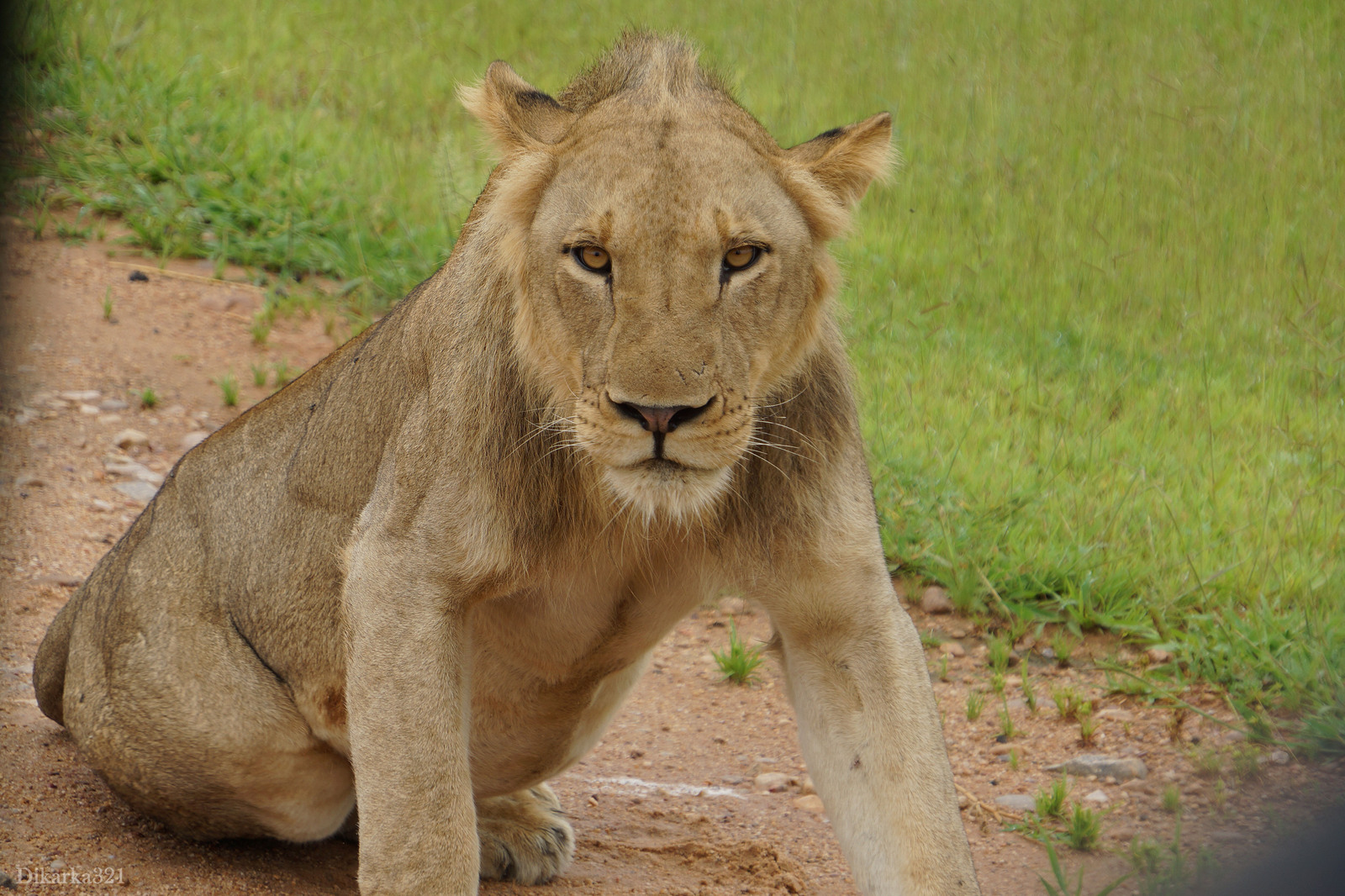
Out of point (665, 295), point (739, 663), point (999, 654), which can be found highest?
point (665, 295)

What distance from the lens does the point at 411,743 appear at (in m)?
2.82

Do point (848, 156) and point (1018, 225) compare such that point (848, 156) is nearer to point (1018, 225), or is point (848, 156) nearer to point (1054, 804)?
point (1054, 804)

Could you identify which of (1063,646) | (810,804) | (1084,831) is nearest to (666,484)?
(1084,831)

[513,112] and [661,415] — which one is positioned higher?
[513,112]

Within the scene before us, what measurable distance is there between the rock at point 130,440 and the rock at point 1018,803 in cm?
401

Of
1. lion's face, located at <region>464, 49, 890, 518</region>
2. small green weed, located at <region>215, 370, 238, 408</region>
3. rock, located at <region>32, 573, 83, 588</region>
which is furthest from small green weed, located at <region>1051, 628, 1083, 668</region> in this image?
small green weed, located at <region>215, 370, 238, 408</region>

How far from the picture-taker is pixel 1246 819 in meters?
3.73

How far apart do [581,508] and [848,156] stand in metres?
0.96

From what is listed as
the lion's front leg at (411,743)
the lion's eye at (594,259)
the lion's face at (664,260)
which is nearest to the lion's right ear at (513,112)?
the lion's face at (664,260)

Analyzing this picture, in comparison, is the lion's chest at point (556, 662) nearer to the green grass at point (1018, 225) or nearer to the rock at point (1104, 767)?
the green grass at point (1018, 225)

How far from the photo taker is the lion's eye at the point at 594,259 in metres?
2.61

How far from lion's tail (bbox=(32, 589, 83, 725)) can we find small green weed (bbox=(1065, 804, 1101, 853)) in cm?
289

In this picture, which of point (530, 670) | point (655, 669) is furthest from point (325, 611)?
point (655, 669)

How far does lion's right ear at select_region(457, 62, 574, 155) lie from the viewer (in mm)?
2852
